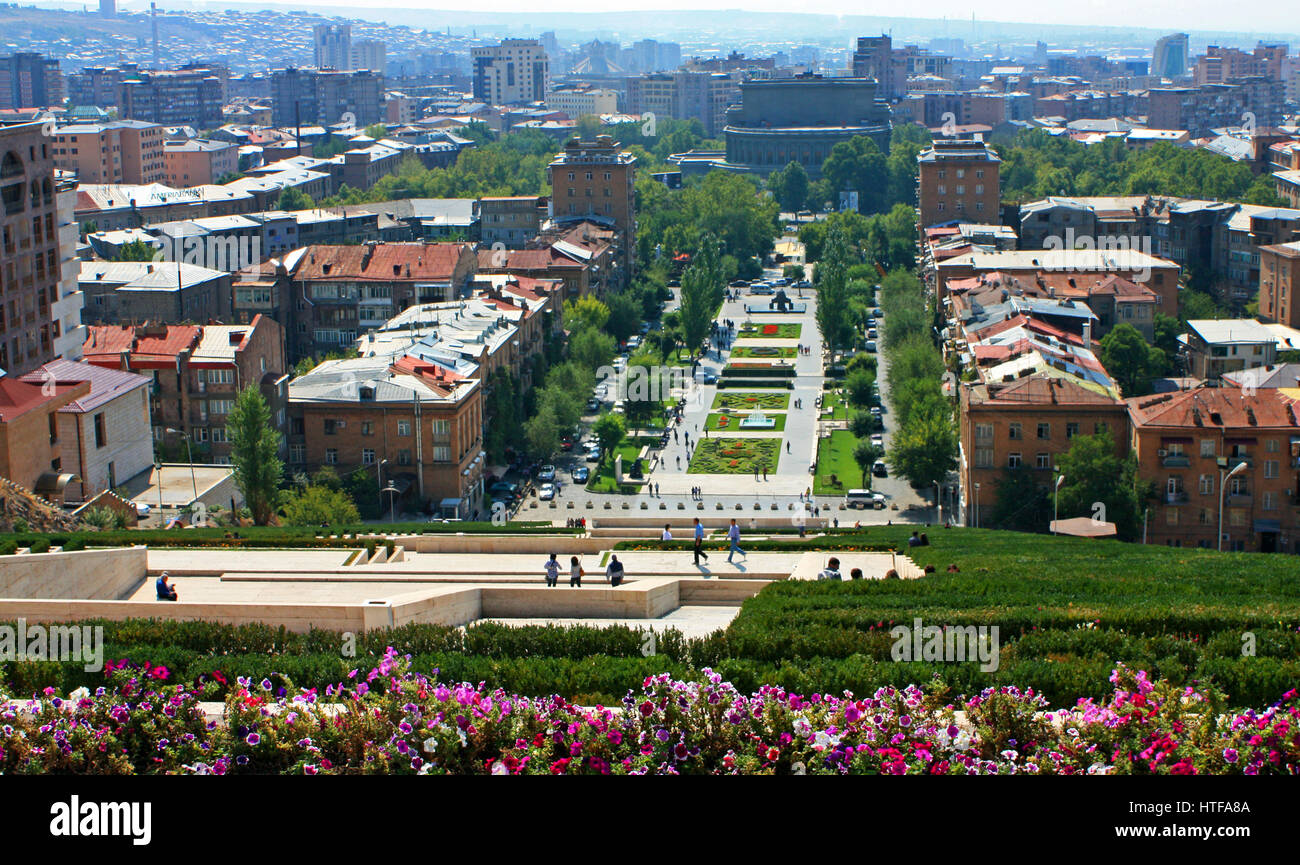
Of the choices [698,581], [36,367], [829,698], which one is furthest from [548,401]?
[829,698]

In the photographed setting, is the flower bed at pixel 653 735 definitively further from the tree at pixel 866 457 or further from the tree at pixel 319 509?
the tree at pixel 866 457

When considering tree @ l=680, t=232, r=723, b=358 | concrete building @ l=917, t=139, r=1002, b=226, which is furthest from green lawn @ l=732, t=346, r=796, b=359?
concrete building @ l=917, t=139, r=1002, b=226

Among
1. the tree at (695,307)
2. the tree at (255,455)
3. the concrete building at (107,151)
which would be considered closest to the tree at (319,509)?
the tree at (255,455)

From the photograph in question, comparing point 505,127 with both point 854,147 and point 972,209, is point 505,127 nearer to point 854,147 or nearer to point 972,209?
point 854,147

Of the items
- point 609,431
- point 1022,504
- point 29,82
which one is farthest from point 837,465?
point 29,82

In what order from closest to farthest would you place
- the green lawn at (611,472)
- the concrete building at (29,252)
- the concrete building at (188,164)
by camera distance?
the concrete building at (29,252)
the green lawn at (611,472)
the concrete building at (188,164)

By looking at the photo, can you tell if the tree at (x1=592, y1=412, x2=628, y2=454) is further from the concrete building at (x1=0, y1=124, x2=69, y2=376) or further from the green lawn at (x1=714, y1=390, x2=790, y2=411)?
the concrete building at (x1=0, y1=124, x2=69, y2=376)
